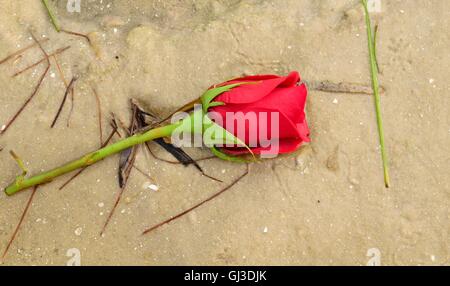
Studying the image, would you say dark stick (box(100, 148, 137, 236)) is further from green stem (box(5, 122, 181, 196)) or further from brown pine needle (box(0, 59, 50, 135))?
brown pine needle (box(0, 59, 50, 135))

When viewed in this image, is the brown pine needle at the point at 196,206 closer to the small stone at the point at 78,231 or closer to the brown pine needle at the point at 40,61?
the small stone at the point at 78,231

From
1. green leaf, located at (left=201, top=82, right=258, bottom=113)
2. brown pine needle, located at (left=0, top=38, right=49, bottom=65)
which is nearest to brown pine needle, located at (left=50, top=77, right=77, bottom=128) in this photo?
brown pine needle, located at (left=0, top=38, right=49, bottom=65)

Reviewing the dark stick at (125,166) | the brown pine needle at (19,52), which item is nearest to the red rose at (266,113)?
the dark stick at (125,166)

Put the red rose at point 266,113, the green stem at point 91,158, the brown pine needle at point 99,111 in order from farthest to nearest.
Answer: the brown pine needle at point 99,111 < the green stem at point 91,158 < the red rose at point 266,113

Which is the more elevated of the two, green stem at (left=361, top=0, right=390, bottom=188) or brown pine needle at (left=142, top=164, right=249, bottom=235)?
green stem at (left=361, top=0, right=390, bottom=188)

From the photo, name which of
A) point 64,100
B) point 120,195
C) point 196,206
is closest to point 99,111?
point 64,100

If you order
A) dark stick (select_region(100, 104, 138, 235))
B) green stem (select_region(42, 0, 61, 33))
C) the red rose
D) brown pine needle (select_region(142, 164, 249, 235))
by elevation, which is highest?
green stem (select_region(42, 0, 61, 33))
